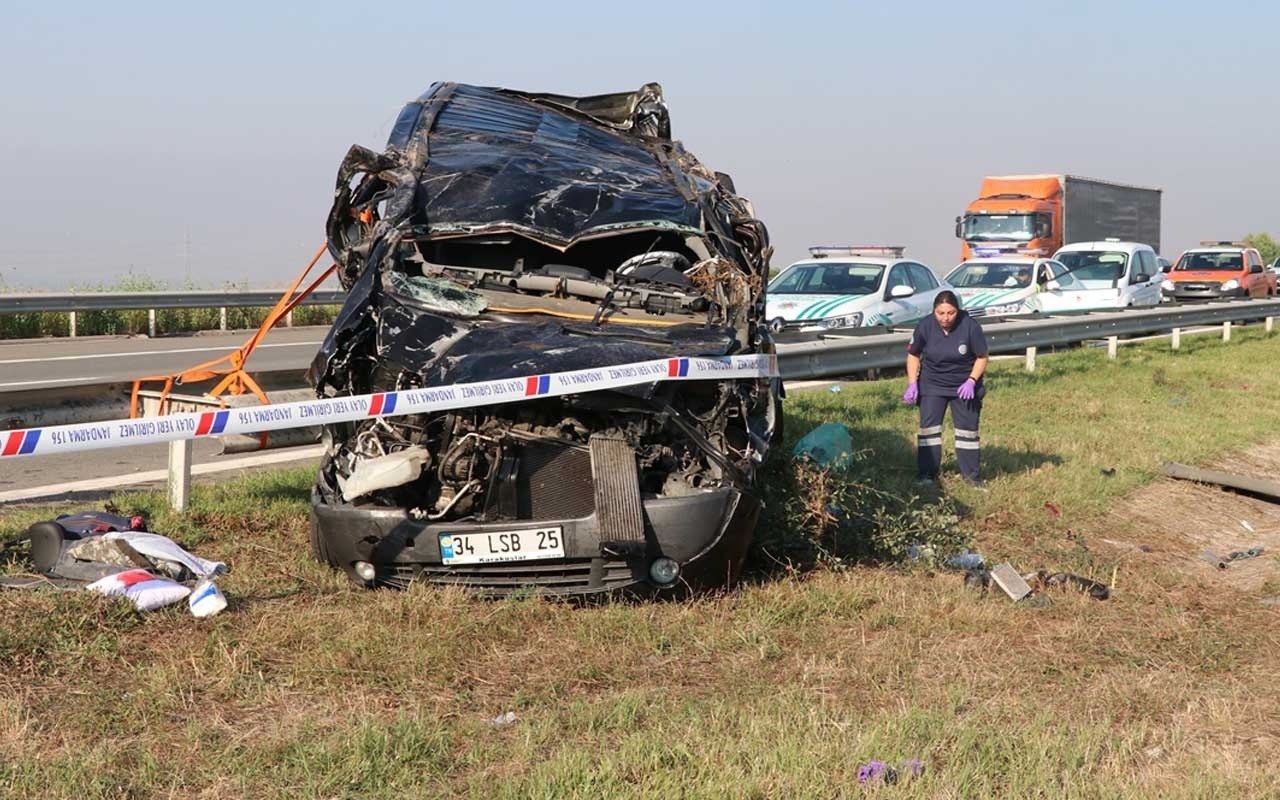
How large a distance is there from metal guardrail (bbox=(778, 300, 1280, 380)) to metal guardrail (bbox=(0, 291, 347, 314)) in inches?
416

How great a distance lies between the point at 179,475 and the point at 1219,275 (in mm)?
28403

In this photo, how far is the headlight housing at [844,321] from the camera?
1625 cm

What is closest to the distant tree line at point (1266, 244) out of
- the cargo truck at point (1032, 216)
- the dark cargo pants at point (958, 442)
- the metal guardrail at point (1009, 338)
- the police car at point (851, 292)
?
the cargo truck at point (1032, 216)

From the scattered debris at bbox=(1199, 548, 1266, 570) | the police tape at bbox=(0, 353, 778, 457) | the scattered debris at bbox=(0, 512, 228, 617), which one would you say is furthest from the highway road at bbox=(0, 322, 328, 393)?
the scattered debris at bbox=(1199, 548, 1266, 570)

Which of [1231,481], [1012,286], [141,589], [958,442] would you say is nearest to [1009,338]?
[1231,481]

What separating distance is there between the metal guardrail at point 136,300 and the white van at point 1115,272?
1281cm

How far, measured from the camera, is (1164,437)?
11.7m

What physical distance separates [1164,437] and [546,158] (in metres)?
6.62

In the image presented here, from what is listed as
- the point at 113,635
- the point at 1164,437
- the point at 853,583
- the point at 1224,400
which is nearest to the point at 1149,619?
the point at 853,583

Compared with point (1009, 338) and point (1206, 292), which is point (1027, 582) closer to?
point (1009, 338)

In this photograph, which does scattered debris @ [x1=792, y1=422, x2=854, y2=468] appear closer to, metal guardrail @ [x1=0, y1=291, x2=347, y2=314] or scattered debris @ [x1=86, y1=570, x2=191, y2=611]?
scattered debris @ [x1=86, y1=570, x2=191, y2=611]

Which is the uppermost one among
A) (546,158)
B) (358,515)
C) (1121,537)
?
(546,158)

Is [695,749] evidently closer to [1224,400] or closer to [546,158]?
[546,158]

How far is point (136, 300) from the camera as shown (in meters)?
20.0
